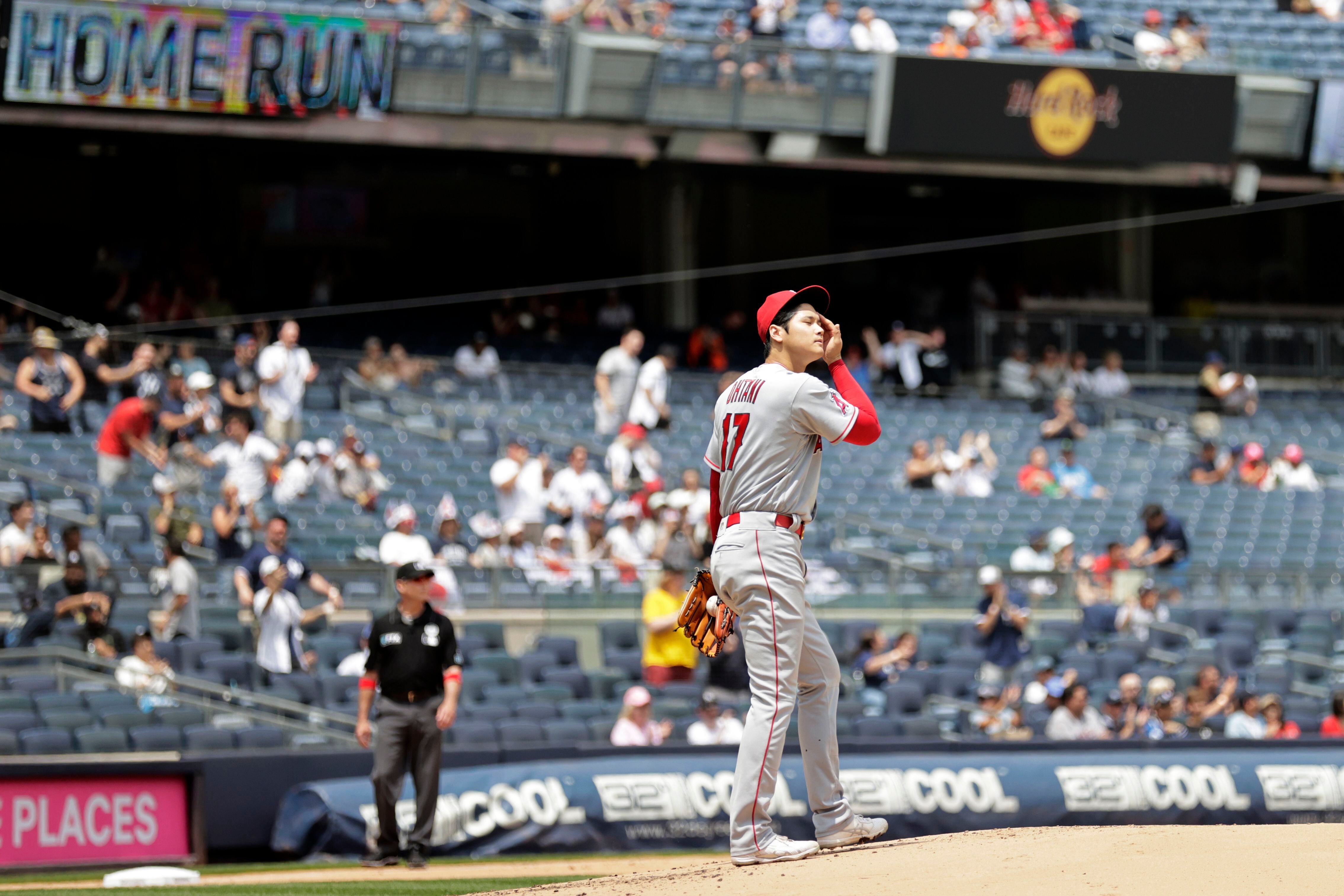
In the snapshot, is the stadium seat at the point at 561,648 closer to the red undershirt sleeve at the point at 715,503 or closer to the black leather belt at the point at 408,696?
the black leather belt at the point at 408,696

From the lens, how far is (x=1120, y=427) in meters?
21.8

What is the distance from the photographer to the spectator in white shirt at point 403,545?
46.2 ft

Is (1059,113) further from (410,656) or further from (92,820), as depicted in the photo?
(92,820)

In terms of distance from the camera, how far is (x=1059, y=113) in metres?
23.7

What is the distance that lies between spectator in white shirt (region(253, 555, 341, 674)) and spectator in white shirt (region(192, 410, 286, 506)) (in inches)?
72.0

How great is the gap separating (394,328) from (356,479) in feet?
23.1

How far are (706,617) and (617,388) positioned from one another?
1153 cm

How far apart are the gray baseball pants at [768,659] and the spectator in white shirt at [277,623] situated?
6921mm

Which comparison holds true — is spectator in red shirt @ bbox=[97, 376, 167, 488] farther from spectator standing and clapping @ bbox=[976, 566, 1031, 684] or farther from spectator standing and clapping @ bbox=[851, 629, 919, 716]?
spectator standing and clapping @ bbox=[976, 566, 1031, 684]

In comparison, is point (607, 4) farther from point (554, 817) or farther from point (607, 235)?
point (554, 817)

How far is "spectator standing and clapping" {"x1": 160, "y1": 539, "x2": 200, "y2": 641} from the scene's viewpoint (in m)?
12.8

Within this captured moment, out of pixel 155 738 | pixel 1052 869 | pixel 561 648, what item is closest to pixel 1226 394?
pixel 561 648

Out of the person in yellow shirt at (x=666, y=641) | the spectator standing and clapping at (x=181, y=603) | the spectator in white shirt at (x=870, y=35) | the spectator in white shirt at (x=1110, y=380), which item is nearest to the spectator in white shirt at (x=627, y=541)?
the person in yellow shirt at (x=666, y=641)

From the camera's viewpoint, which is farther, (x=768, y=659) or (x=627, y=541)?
(x=627, y=541)
